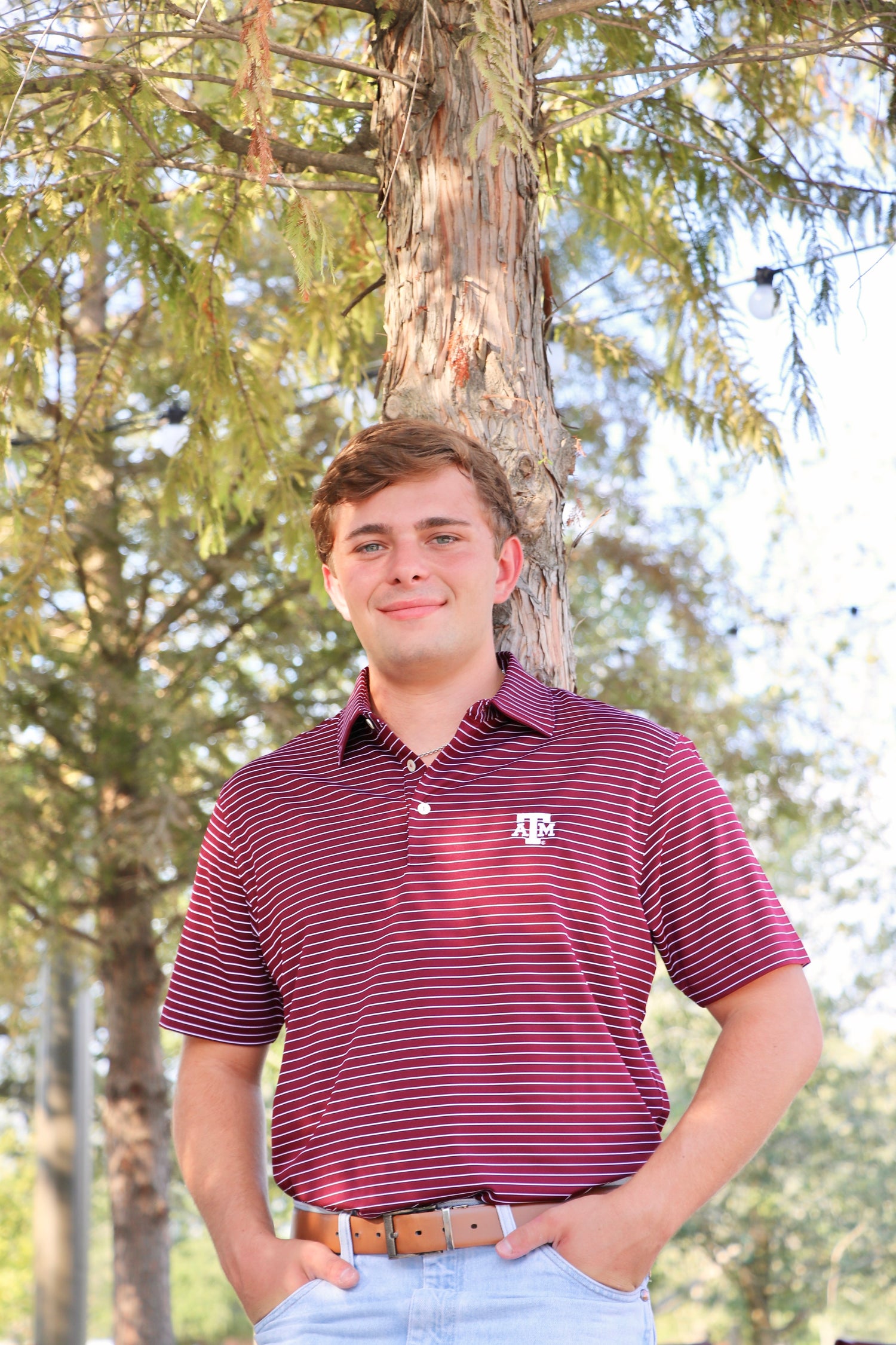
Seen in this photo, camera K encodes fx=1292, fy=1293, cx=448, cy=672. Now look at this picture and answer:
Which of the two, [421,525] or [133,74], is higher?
[133,74]

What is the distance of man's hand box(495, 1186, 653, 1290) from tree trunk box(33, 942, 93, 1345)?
24.6 ft

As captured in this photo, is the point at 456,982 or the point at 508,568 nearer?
the point at 456,982

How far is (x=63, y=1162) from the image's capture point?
899 cm

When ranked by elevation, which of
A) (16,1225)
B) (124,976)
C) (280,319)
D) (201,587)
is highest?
(280,319)

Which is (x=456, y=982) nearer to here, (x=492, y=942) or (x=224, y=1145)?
(x=492, y=942)

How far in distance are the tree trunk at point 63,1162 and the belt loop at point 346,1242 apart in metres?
7.28

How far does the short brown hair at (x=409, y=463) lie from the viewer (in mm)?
2271

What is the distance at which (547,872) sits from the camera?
193cm

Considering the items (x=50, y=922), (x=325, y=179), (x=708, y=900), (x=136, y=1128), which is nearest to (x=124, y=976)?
(x=50, y=922)

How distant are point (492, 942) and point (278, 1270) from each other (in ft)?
1.92

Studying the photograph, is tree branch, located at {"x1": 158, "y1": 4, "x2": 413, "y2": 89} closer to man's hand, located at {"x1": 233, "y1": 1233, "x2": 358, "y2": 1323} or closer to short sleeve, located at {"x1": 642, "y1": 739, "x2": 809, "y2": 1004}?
short sleeve, located at {"x1": 642, "y1": 739, "x2": 809, "y2": 1004}

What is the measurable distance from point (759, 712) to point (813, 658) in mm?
2313

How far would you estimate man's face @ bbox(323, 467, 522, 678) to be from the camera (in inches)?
86.1

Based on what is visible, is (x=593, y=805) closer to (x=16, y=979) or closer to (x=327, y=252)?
(x=327, y=252)
